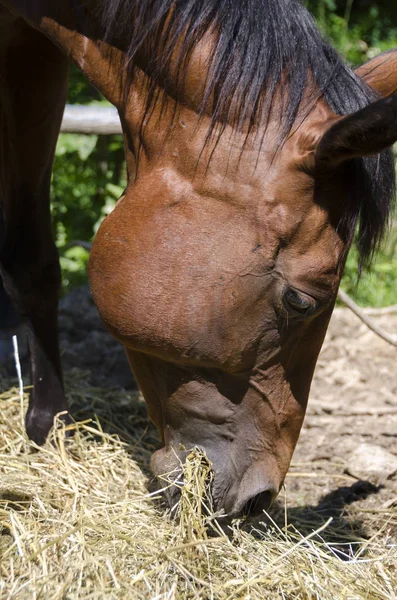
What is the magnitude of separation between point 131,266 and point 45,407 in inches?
46.0

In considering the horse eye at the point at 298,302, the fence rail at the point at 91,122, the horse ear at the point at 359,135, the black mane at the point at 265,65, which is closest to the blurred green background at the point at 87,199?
the fence rail at the point at 91,122

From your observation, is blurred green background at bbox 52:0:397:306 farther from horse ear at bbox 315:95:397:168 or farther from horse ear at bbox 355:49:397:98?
horse ear at bbox 315:95:397:168

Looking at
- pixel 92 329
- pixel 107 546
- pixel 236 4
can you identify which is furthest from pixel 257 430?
pixel 92 329

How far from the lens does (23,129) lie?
9.13 ft

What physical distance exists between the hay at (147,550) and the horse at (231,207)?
0.12m

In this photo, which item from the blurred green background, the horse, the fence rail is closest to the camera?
the horse

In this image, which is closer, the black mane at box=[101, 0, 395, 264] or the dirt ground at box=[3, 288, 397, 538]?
the black mane at box=[101, 0, 395, 264]

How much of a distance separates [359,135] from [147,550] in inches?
46.3

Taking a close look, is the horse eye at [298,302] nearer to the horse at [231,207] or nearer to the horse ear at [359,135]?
the horse at [231,207]

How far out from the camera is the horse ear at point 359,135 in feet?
5.36

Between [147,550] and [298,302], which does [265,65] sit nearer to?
[298,302]

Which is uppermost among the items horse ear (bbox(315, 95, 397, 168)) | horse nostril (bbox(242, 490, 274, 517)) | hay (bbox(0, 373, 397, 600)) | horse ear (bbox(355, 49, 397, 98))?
horse ear (bbox(355, 49, 397, 98))

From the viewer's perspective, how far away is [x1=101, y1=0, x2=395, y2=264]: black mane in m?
1.89

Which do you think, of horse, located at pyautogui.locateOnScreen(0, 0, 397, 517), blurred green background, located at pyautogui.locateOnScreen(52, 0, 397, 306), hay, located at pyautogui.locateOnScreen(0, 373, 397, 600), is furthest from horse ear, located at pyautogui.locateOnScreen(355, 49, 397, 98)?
blurred green background, located at pyautogui.locateOnScreen(52, 0, 397, 306)
